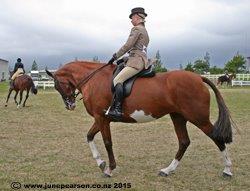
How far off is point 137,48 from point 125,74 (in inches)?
23.4

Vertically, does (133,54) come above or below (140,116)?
above

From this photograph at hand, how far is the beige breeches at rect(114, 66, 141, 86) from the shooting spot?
744cm

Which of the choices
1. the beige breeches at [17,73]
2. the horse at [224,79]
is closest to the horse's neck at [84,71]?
the beige breeches at [17,73]

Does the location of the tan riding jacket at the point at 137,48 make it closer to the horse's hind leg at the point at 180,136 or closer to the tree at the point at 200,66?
the horse's hind leg at the point at 180,136

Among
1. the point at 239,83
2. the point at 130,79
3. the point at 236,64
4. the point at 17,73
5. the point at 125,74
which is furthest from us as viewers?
the point at 236,64


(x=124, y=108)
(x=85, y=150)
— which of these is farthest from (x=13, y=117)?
(x=124, y=108)

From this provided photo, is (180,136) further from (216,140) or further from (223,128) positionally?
(223,128)

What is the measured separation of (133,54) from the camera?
7.64 meters

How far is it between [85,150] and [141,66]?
3.16 metres

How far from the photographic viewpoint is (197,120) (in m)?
7.19

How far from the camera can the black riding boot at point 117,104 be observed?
7359 mm

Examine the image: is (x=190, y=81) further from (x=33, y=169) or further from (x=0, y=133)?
(x=0, y=133)

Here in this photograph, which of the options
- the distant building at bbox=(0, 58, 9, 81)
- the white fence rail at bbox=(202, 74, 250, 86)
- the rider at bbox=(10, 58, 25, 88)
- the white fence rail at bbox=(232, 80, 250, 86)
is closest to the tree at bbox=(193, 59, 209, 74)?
the white fence rail at bbox=(202, 74, 250, 86)

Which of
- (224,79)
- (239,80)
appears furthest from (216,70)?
(224,79)
